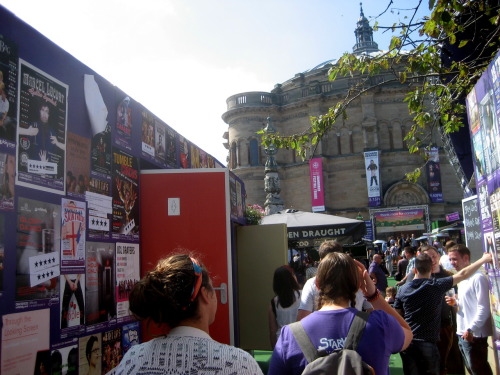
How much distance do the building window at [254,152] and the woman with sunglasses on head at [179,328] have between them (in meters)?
41.1

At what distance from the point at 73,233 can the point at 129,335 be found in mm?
1527

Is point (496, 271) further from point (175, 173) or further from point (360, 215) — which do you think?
point (360, 215)

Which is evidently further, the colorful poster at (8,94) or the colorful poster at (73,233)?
the colorful poster at (73,233)

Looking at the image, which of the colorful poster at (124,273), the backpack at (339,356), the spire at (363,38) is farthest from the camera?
the spire at (363,38)

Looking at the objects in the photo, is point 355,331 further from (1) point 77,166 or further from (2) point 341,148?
(2) point 341,148

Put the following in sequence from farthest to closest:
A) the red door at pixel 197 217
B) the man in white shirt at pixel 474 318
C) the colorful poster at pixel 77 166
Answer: the red door at pixel 197 217 → the man in white shirt at pixel 474 318 → the colorful poster at pixel 77 166

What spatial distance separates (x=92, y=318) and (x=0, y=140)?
192 cm

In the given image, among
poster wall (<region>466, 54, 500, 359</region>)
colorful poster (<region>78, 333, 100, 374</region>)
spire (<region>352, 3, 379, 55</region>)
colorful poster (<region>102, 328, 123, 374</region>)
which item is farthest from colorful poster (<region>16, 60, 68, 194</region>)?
spire (<region>352, 3, 379, 55</region>)

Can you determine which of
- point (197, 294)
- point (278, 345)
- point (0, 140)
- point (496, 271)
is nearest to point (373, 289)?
point (278, 345)

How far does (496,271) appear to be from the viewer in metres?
4.15

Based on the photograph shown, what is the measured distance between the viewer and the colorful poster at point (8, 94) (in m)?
3.54

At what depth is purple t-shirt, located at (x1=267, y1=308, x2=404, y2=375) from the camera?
2746 millimetres

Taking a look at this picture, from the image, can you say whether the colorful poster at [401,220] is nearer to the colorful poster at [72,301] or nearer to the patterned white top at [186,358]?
the colorful poster at [72,301]

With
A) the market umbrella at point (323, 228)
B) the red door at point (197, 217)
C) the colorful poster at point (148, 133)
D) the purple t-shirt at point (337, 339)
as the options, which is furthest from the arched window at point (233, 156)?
the purple t-shirt at point (337, 339)
